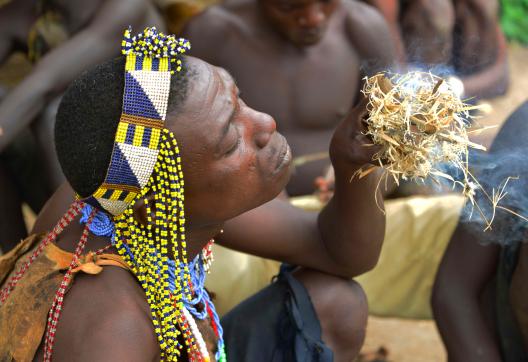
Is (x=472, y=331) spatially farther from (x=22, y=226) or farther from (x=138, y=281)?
(x=22, y=226)

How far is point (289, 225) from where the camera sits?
2795mm

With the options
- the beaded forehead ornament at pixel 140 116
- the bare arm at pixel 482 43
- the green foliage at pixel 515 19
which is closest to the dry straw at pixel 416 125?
the beaded forehead ornament at pixel 140 116

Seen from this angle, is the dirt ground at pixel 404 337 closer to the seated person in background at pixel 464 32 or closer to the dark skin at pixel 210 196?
the seated person in background at pixel 464 32

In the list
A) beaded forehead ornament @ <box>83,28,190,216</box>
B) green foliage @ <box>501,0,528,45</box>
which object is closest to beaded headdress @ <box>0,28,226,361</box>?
beaded forehead ornament @ <box>83,28,190,216</box>

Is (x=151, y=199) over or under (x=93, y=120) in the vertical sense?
under

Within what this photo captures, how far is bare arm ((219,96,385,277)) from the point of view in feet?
8.49

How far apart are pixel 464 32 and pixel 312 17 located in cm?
281

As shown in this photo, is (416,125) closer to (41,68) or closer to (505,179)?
(505,179)

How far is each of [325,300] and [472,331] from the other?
0.55m

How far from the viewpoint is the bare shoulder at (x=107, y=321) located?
2.08 metres

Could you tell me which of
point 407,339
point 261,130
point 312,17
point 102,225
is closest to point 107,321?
point 102,225

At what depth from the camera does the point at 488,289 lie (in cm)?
304

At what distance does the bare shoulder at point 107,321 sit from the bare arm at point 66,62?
1619 millimetres

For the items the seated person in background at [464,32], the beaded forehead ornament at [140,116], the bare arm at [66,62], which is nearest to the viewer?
the beaded forehead ornament at [140,116]
